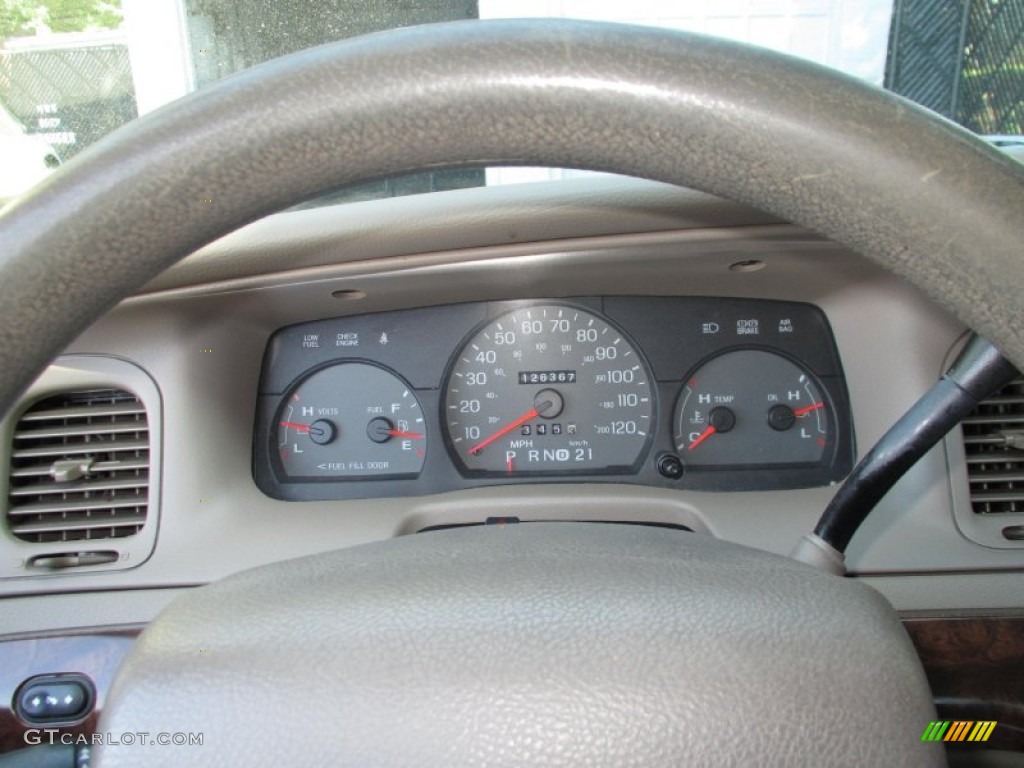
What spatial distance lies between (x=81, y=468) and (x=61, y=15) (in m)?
1.22

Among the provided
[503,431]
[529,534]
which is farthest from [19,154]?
[529,534]

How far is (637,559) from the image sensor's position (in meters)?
0.92

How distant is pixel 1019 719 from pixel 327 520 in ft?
4.56

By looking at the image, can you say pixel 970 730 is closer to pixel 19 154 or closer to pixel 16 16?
pixel 19 154

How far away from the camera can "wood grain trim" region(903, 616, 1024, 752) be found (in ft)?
5.12

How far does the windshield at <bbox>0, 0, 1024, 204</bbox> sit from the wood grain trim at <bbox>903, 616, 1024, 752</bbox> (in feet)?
3.27

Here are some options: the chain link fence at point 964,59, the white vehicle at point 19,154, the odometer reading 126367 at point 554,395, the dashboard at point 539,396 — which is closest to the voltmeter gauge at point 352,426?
the dashboard at point 539,396

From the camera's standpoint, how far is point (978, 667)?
5.18 feet

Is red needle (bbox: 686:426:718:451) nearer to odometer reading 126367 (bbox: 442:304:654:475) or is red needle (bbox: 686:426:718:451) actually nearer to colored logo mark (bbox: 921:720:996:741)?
odometer reading 126367 (bbox: 442:304:654:475)

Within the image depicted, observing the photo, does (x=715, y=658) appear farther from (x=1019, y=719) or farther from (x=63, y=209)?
(x=1019, y=719)

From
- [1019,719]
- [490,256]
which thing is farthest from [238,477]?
[1019,719]

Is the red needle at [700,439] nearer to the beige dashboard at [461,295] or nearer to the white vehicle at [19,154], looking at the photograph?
the beige dashboard at [461,295]

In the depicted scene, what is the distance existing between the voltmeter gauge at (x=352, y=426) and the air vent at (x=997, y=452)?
1171 mm

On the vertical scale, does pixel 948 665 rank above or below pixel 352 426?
below
